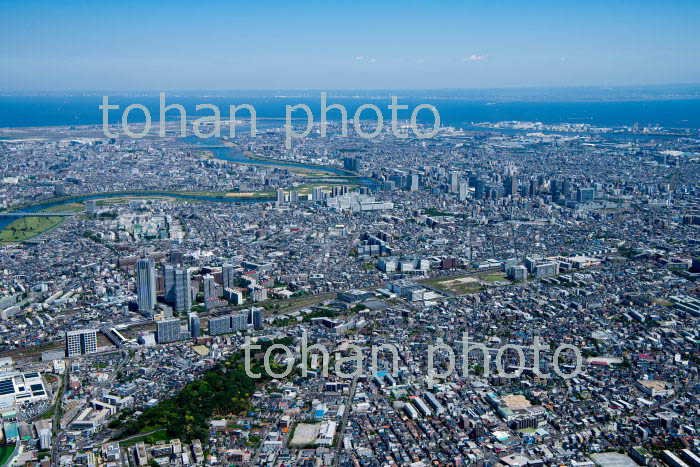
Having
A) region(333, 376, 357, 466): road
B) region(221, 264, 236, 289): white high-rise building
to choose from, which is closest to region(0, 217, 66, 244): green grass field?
region(221, 264, 236, 289): white high-rise building

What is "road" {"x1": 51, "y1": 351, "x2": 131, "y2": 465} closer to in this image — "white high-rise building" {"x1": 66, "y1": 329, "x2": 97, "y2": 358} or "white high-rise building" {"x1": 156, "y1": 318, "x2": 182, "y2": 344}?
"white high-rise building" {"x1": 66, "y1": 329, "x2": 97, "y2": 358}

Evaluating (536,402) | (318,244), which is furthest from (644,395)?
(318,244)

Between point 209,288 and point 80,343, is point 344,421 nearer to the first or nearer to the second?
point 80,343

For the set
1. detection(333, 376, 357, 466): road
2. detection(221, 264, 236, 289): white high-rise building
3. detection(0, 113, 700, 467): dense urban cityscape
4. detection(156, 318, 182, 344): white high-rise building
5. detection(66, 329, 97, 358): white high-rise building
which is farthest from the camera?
detection(221, 264, 236, 289): white high-rise building

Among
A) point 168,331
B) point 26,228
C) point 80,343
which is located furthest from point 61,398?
point 26,228

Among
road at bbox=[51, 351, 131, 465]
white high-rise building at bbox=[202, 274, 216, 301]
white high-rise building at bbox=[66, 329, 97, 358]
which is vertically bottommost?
road at bbox=[51, 351, 131, 465]

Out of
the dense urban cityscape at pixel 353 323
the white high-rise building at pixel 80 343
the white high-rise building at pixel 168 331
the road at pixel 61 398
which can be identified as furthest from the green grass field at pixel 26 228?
the road at pixel 61 398

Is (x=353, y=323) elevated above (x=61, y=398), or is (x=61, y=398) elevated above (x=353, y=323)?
(x=353, y=323)

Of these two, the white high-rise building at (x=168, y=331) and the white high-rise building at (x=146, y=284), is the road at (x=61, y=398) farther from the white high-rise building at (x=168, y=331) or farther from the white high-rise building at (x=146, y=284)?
the white high-rise building at (x=146, y=284)
